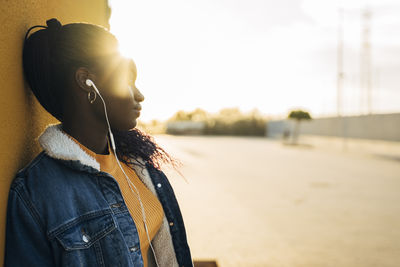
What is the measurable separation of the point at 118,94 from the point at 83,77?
0.49 feet

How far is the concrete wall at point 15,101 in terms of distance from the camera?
3.43 ft

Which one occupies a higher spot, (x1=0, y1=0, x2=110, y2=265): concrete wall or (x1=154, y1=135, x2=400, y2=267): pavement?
(x1=0, y1=0, x2=110, y2=265): concrete wall

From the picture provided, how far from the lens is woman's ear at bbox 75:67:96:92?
1.22m

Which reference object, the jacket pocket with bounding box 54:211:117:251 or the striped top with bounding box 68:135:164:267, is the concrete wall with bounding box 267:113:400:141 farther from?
the jacket pocket with bounding box 54:211:117:251

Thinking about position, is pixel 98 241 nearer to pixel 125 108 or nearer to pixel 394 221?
pixel 125 108

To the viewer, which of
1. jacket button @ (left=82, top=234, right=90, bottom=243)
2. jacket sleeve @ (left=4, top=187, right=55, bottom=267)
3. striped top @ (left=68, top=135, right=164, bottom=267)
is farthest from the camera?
striped top @ (left=68, top=135, right=164, bottom=267)

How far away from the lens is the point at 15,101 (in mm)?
1132

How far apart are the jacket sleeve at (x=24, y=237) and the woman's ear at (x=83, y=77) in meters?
0.45

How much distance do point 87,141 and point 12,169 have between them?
11.7 inches

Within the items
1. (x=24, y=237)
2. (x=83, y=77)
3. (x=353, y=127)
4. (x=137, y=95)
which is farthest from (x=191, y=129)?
(x=24, y=237)

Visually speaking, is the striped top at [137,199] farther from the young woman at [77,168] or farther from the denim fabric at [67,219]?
the denim fabric at [67,219]

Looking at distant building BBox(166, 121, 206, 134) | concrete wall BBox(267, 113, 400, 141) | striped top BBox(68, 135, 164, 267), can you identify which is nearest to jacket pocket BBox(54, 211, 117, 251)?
striped top BBox(68, 135, 164, 267)

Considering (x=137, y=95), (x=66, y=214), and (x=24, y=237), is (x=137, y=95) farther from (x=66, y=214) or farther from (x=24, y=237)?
(x=24, y=237)

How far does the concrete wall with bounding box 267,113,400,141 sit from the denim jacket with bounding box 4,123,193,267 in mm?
20684
